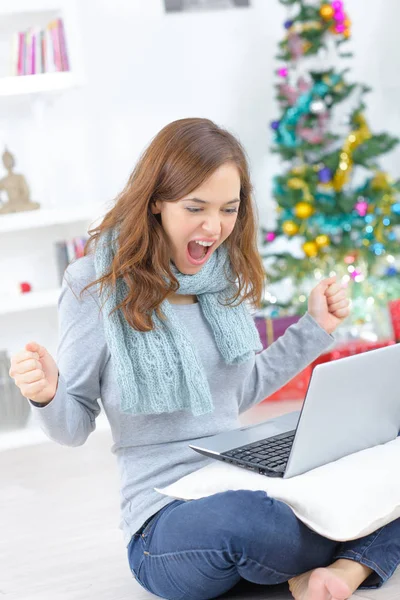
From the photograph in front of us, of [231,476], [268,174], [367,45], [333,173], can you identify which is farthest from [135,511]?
[367,45]

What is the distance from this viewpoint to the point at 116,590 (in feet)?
5.73

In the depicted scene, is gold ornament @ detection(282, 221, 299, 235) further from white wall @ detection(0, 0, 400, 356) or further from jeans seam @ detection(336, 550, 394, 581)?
jeans seam @ detection(336, 550, 394, 581)

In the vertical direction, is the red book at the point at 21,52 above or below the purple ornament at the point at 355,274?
above

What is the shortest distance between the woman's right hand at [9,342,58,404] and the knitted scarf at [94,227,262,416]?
0.45ft

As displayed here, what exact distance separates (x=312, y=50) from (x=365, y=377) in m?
2.72

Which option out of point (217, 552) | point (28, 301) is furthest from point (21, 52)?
point (217, 552)

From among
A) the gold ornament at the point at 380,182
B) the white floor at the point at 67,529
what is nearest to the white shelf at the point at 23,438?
the white floor at the point at 67,529

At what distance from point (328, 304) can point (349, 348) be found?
1885 mm

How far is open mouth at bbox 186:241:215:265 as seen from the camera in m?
1.63

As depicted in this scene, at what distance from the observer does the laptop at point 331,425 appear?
1.41 m

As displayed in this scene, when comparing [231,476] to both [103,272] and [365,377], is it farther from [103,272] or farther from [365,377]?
[103,272]

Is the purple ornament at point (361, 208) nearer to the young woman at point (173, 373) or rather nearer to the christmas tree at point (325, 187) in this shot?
the christmas tree at point (325, 187)

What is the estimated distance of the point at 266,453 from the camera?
1.55 metres

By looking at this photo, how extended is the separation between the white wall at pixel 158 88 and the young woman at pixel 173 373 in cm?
217
